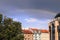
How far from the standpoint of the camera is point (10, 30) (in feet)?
139

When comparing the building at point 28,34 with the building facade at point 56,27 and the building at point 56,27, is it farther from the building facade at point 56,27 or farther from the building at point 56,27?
the building facade at point 56,27

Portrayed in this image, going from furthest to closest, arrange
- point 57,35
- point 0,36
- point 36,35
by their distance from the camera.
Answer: point 36,35
point 57,35
point 0,36

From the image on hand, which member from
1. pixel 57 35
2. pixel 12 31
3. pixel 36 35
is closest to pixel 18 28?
pixel 12 31

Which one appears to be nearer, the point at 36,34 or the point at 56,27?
the point at 56,27

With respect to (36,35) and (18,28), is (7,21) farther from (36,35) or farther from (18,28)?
(36,35)

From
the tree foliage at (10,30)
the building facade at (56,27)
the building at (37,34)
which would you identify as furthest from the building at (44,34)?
the tree foliage at (10,30)

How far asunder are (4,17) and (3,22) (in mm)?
1007

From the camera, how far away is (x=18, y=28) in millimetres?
43906

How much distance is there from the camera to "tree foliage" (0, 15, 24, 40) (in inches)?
1663

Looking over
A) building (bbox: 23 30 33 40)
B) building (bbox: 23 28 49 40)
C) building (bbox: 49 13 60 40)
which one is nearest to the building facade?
building (bbox: 49 13 60 40)

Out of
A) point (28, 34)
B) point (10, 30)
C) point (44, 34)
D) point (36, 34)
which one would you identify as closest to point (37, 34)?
point (36, 34)

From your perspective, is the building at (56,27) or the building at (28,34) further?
the building at (28,34)

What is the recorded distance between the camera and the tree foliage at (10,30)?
139ft

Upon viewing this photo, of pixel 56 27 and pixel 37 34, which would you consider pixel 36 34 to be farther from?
pixel 56 27
